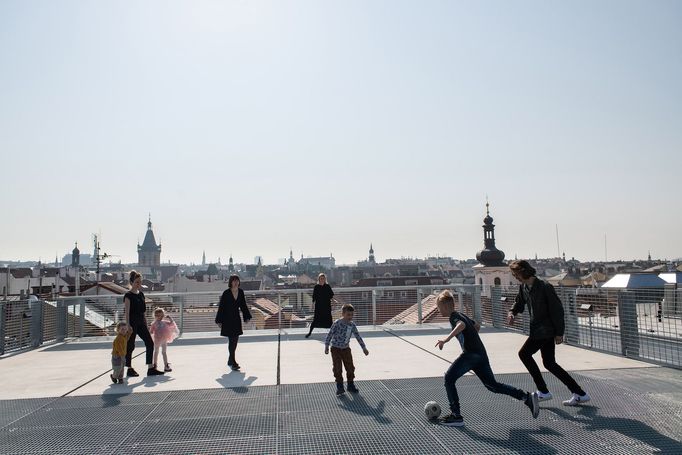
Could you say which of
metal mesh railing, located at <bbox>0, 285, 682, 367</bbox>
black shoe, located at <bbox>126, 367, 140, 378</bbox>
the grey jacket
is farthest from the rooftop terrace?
the grey jacket

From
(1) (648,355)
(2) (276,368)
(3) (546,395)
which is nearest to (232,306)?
(2) (276,368)

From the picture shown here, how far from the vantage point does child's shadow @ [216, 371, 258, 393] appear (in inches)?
285

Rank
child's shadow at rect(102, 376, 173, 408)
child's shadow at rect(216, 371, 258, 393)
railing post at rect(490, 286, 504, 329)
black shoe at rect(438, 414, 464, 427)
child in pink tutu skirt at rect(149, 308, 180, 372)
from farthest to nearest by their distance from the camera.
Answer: railing post at rect(490, 286, 504, 329), child in pink tutu skirt at rect(149, 308, 180, 372), child's shadow at rect(216, 371, 258, 393), child's shadow at rect(102, 376, 173, 408), black shoe at rect(438, 414, 464, 427)

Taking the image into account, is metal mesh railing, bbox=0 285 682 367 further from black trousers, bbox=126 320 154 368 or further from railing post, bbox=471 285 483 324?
black trousers, bbox=126 320 154 368

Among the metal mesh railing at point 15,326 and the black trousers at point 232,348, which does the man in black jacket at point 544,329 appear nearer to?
the black trousers at point 232,348

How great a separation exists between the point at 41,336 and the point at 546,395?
11.1 m

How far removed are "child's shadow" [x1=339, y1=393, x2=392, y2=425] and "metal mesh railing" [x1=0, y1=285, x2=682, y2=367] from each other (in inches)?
196

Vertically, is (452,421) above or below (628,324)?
below

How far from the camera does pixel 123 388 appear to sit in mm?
7500

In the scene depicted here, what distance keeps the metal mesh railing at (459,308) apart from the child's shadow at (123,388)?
15.1 feet

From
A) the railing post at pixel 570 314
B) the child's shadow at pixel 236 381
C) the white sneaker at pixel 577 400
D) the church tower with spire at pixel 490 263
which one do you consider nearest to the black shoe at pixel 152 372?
the child's shadow at pixel 236 381

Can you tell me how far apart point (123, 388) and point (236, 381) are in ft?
5.29

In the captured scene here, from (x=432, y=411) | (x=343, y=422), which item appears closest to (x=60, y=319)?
(x=343, y=422)

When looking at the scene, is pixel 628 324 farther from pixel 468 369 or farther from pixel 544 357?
pixel 468 369
